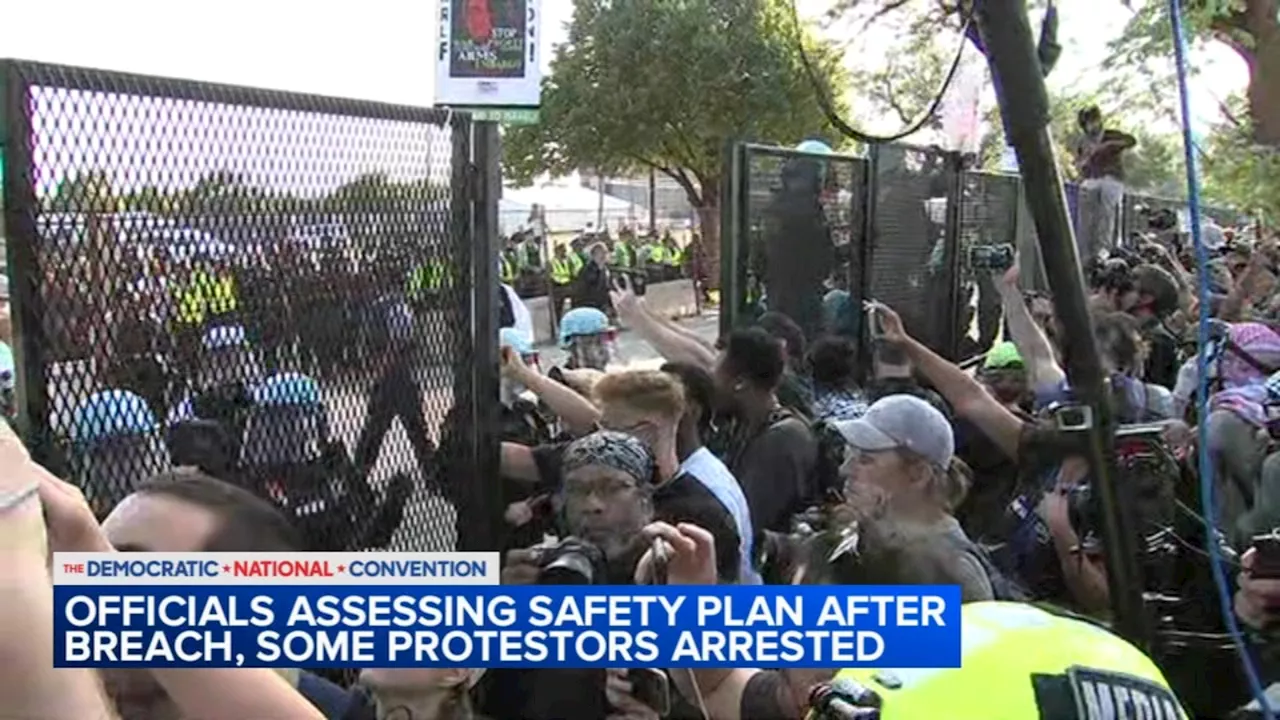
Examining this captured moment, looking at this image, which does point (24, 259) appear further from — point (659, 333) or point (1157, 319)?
point (1157, 319)

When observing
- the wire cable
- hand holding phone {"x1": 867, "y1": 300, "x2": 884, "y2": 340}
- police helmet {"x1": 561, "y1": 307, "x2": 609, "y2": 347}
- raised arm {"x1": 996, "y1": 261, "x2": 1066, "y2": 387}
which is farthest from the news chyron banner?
hand holding phone {"x1": 867, "y1": 300, "x2": 884, "y2": 340}

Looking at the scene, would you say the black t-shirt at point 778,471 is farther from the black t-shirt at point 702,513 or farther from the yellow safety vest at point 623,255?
the yellow safety vest at point 623,255

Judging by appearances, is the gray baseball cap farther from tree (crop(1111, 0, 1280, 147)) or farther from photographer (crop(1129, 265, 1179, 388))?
tree (crop(1111, 0, 1280, 147))

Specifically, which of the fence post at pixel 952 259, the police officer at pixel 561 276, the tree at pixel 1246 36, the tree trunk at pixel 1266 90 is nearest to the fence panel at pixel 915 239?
the fence post at pixel 952 259

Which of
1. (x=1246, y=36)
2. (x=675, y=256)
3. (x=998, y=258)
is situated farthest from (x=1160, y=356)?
(x=675, y=256)

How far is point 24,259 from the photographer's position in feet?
7.69

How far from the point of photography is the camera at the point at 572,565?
8.70ft

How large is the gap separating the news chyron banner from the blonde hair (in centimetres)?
117

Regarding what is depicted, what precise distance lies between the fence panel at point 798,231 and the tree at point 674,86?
2498 cm

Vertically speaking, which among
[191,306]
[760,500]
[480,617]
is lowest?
[760,500]

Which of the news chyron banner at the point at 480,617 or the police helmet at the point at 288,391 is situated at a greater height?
the police helmet at the point at 288,391

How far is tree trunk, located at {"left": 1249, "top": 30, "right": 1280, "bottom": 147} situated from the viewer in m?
6.86

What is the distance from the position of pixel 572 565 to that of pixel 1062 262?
1.16m

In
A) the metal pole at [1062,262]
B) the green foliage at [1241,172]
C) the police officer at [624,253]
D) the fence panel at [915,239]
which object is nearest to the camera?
the metal pole at [1062,262]
